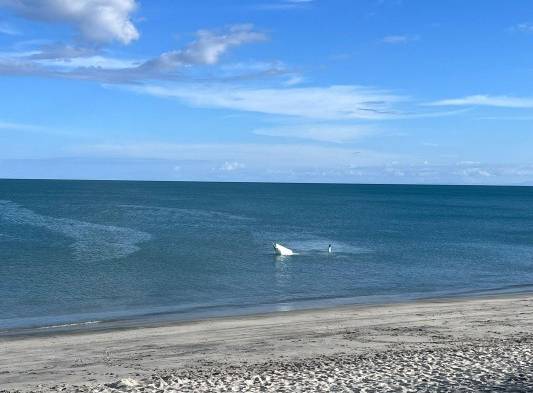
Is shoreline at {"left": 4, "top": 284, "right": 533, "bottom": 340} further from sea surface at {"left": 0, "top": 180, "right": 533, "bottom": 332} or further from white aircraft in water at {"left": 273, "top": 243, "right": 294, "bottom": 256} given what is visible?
white aircraft in water at {"left": 273, "top": 243, "right": 294, "bottom": 256}

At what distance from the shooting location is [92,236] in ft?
253

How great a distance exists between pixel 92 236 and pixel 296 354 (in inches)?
2260

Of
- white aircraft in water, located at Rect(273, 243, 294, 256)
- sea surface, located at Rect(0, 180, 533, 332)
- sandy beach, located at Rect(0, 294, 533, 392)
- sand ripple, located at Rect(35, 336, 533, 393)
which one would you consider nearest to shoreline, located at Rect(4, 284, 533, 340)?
sea surface, located at Rect(0, 180, 533, 332)

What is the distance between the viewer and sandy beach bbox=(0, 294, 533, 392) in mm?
18359

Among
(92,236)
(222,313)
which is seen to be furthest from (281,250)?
(92,236)

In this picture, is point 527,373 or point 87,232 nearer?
point 527,373

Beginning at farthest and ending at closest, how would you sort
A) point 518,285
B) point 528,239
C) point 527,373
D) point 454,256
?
point 528,239, point 454,256, point 518,285, point 527,373

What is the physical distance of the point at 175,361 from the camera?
2266 cm

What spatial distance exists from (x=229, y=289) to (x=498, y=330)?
63.2ft

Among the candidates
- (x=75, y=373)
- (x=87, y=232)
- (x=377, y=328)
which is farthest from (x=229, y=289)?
(x=87, y=232)

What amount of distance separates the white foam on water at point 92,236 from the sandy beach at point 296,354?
29.3 metres

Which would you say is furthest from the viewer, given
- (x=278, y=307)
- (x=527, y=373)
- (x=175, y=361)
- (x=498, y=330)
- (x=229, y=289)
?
(x=229, y=289)

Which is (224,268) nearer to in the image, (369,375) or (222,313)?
(222,313)

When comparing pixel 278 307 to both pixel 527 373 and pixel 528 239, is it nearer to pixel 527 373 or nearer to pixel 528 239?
pixel 527 373
